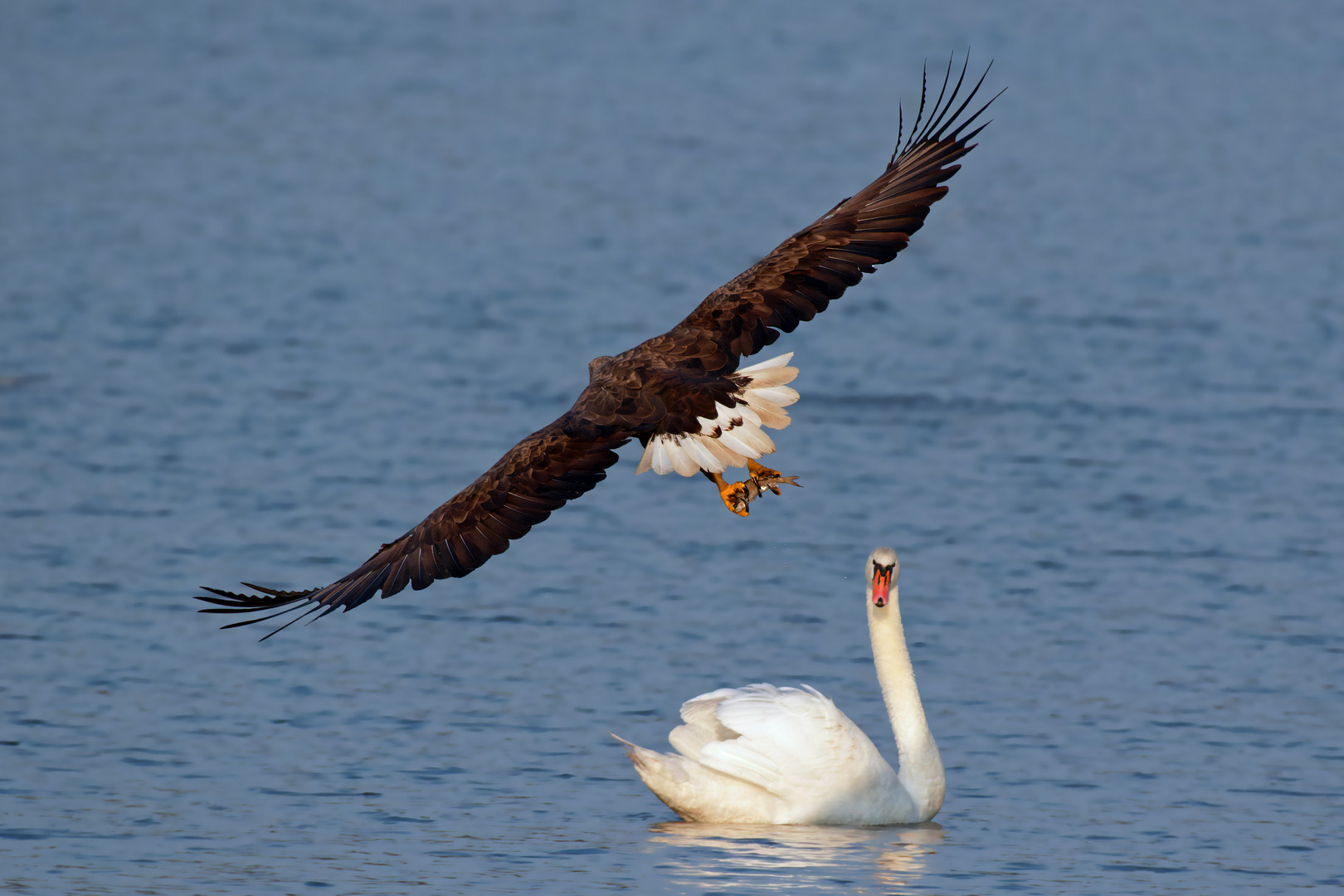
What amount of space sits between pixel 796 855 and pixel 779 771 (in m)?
0.47

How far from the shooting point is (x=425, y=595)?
35.6 feet

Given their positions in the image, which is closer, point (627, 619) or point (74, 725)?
point (74, 725)

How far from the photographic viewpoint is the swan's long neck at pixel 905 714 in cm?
811

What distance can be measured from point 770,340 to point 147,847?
306cm

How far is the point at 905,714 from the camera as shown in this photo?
27.9 feet

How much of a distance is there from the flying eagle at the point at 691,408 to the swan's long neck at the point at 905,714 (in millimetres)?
1060

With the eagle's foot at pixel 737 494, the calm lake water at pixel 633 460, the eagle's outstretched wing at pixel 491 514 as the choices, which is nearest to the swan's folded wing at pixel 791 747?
the calm lake water at pixel 633 460

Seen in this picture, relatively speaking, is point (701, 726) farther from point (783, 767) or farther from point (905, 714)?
point (905, 714)

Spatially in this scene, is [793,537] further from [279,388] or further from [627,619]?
[279,388]

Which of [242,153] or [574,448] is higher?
[242,153]

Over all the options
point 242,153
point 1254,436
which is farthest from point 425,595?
point 242,153

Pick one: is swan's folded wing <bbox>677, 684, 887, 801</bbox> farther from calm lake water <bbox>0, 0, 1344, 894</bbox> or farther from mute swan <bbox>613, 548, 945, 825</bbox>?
calm lake water <bbox>0, 0, 1344, 894</bbox>

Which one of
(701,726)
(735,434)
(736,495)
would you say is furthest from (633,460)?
(735,434)

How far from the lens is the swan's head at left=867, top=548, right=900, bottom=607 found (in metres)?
8.59
